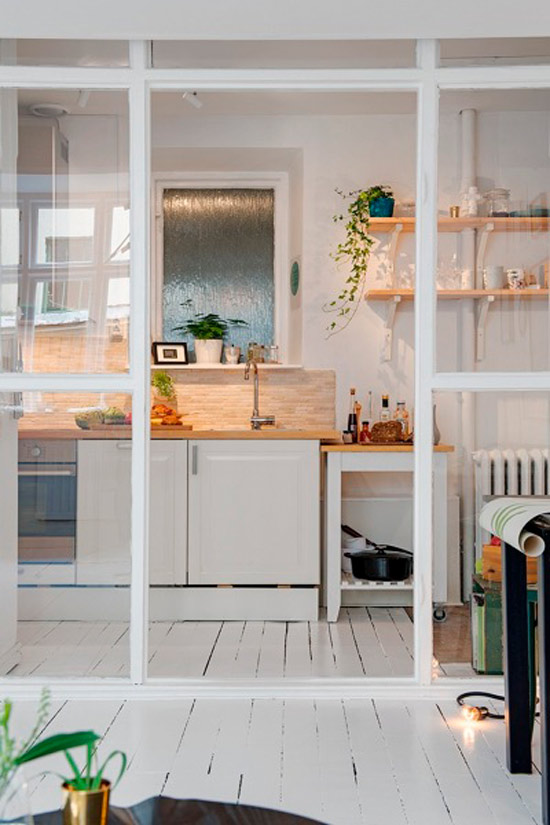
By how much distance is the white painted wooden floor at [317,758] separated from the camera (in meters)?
2.91

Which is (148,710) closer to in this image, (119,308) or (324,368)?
(119,308)

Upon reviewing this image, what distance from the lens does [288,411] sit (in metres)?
6.27

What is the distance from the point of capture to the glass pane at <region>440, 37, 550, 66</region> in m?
4.05

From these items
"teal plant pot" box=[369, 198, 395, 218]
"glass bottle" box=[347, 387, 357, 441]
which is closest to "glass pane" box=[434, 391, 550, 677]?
"glass bottle" box=[347, 387, 357, 441]

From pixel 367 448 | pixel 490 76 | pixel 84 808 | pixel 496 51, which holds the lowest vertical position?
pixel 84 808

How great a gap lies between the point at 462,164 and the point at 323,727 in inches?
Result: 81.4

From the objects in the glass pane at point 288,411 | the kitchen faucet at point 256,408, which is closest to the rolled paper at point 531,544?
the glass pane at point 288,411

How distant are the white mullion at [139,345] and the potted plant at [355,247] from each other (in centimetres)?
212

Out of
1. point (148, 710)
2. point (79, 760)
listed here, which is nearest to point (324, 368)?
point (148, 710)

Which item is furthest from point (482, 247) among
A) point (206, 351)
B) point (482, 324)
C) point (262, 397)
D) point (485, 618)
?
point (206, 351)

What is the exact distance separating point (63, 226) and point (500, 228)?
Answer: 5.26ft

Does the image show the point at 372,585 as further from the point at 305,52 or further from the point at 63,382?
the point at 305,52

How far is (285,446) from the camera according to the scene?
17.8 ft

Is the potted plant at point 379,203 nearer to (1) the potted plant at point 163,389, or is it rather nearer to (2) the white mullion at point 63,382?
(1) the potted plant at point 163,389
